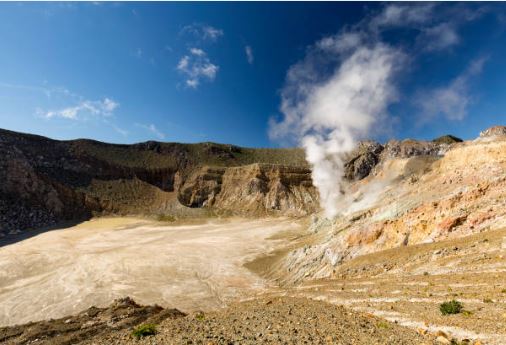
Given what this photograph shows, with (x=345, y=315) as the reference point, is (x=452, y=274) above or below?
above

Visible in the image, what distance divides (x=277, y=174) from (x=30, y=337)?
90.2m

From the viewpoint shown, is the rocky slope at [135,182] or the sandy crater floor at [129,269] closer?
the sandy crater floor at [129,269]

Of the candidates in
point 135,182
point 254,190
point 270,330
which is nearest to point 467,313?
point 270,330

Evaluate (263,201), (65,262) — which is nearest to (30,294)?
(65,262)

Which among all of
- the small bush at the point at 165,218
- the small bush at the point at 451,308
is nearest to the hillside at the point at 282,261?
the small bush at the point at 451,308

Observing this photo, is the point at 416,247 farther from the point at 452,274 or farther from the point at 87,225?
the point at 87,225

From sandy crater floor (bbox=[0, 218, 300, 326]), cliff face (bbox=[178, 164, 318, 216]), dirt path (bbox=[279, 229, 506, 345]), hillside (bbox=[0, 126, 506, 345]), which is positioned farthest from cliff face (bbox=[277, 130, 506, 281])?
cliff face (bbox=[178, 164, 318, 216])

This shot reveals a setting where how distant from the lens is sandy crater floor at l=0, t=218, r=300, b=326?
105 feet

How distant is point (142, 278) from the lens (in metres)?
38.8

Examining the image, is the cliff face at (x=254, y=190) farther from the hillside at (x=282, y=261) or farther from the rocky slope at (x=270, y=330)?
the rocky slope at (x=270, y=330)

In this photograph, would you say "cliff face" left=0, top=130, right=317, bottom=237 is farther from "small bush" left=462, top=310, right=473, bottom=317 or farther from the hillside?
"small bush" left=462, top=310, right=473, bottom=317

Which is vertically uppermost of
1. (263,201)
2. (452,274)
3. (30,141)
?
(30,141)

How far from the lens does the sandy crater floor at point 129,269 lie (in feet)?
105

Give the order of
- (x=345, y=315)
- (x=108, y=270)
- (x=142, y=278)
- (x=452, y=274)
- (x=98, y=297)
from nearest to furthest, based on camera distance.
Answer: (x=345, y=315), (x=452, y=274), (x=98, y=297), (x=142, y=278), (x=108, y=270)
